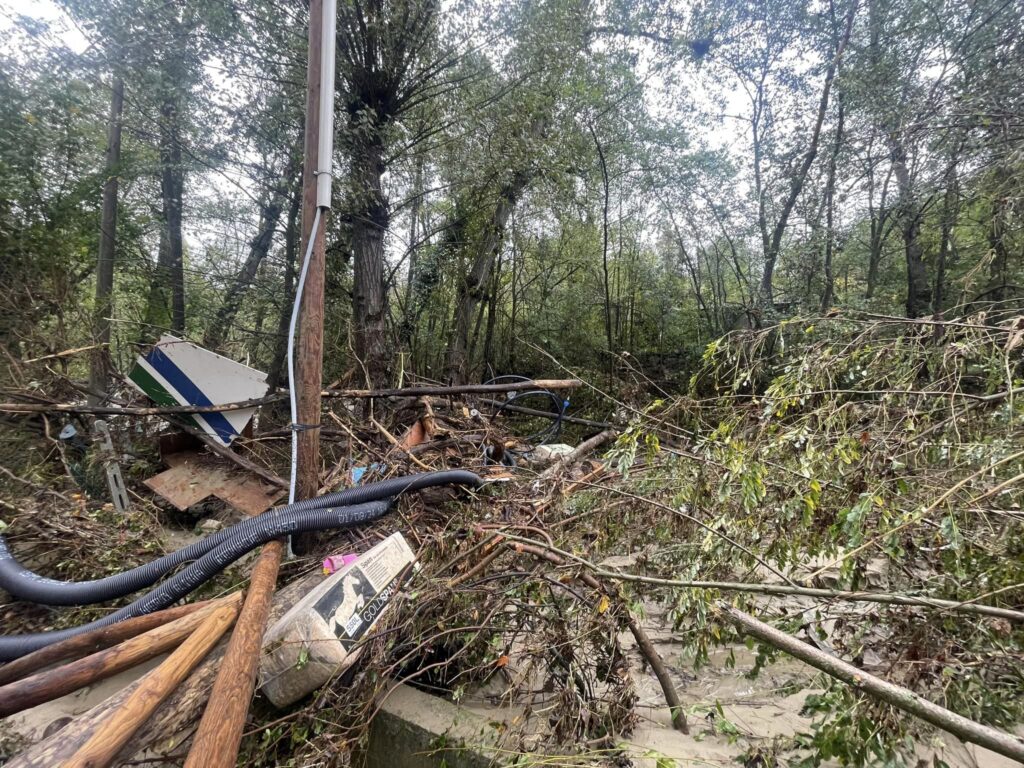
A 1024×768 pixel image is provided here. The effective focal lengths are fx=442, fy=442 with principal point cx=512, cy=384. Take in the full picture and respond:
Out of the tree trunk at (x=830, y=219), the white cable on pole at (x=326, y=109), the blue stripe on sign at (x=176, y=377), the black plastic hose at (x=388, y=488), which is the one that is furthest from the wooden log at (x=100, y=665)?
the tree trunk at (x=830, y=219)

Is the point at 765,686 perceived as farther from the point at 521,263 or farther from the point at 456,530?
the point at 521,263

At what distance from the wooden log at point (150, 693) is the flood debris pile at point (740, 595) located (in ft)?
0.18

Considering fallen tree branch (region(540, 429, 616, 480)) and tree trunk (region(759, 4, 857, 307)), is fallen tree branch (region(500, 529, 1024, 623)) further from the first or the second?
tree trunk (region(759, 4, 857, 307))

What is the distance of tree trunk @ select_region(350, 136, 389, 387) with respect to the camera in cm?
499

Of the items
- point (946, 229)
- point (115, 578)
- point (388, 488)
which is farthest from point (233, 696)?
point (946, 229)

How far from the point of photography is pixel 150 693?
1272mm

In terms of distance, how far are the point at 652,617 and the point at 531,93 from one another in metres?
5.86

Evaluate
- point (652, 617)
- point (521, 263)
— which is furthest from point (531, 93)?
point (652, 617)

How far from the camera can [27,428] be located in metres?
3.22

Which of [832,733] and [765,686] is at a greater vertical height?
[832,733]

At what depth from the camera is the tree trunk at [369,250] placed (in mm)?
4988

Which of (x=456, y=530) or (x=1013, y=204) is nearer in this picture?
(x=456, y=530)

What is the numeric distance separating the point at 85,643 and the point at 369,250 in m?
4.44

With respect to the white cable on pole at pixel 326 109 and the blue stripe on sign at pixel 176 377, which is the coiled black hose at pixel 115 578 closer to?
the blue stripe on sign at pixel 176 377
